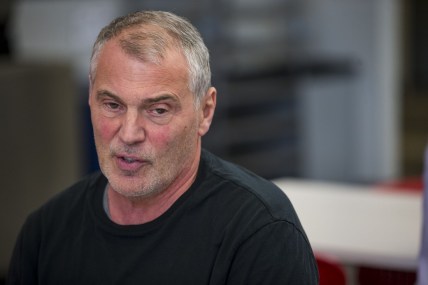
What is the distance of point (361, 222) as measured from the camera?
9.84 feet

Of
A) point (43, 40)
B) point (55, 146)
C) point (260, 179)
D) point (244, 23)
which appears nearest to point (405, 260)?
point (260, 179)

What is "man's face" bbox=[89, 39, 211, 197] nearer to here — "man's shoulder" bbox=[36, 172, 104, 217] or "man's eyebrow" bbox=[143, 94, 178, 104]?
"man's eyebrow" bbox=[143, 94, 178, 104]

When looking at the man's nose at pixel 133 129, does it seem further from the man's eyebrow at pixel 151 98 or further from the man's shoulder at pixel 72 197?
the man's shoulder at pixel 72 197

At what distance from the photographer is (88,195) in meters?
1.92

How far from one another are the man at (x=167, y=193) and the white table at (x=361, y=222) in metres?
0.96

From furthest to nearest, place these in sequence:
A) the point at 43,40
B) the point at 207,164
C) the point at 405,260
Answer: the point at 43,40
the point at 405,260
the point at 207,164

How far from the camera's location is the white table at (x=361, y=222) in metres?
2.71

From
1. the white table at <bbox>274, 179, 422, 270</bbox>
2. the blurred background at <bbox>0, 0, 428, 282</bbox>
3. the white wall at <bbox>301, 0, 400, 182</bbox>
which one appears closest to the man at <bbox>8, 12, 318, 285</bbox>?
the white table at <bbox>274, 179, 422, 270</bbox>

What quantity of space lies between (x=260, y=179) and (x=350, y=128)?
18.6 feet

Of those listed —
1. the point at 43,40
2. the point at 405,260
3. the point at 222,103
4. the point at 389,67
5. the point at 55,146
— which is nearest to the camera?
the point at 405,260

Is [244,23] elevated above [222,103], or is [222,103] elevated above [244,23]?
[244,23]

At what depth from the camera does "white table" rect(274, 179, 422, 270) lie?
8.87ft

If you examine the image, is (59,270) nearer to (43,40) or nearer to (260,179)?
(260,179)

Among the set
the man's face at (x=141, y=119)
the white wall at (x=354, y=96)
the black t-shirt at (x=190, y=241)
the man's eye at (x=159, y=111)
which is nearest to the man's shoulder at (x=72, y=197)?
the black t-shirt at (x=190, y=241)
